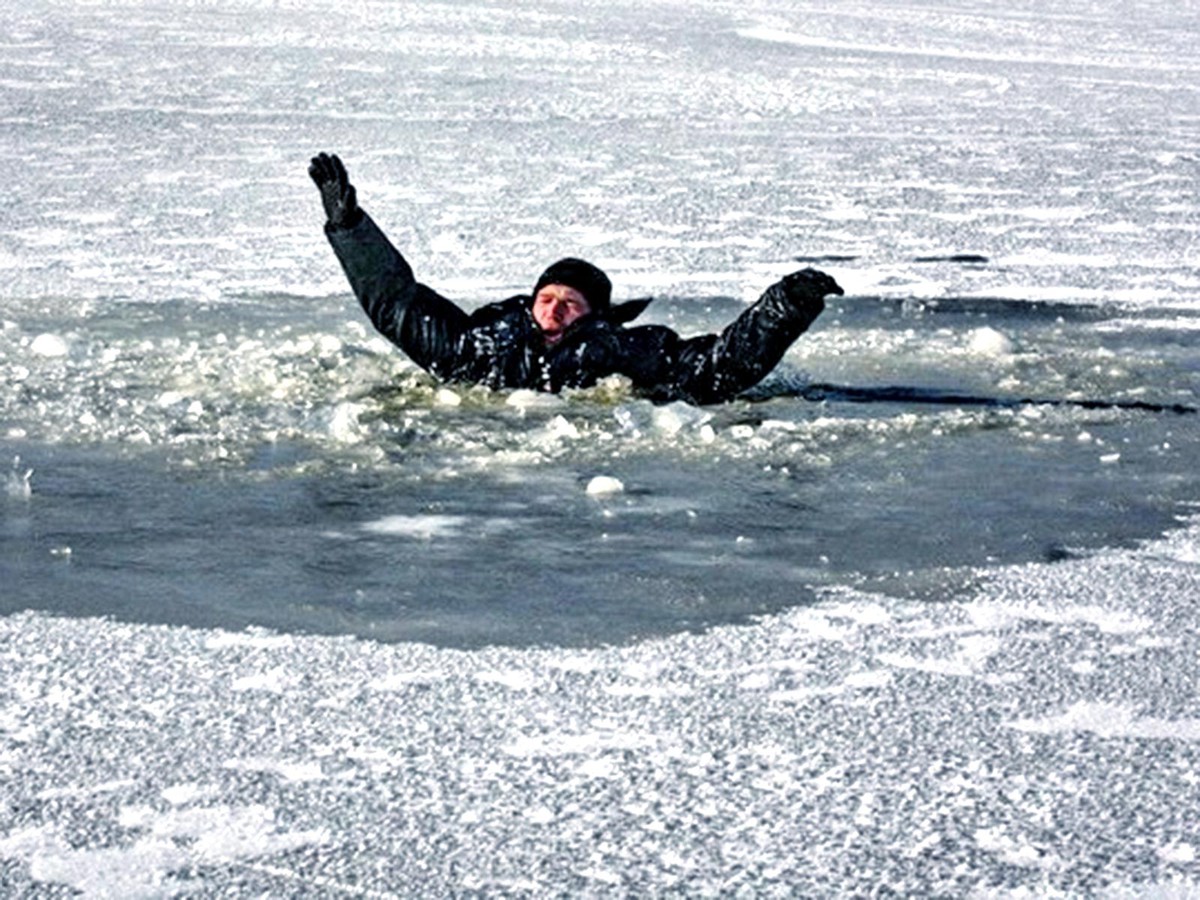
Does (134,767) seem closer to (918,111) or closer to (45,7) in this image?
(918,111)

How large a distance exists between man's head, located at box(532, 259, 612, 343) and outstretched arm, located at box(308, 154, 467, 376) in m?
0.23

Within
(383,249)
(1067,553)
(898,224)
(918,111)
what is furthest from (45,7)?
(1067,553)

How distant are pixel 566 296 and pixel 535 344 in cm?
19

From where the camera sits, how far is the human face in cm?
723

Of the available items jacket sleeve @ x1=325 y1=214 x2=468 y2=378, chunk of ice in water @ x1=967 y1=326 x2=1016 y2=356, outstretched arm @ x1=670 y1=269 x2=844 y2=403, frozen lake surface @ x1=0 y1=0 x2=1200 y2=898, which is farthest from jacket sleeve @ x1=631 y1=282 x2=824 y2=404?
chunk of ice in water @ x1=967 y1=326 x2=1016 y2=356

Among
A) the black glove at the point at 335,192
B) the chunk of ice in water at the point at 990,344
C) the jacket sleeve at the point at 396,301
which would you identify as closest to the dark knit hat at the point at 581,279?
the jacket sleeve at the point at 396,301

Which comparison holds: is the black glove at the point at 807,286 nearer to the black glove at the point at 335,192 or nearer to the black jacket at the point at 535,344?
the black jacket at the point at 535,344

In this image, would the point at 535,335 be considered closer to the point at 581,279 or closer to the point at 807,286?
the point at 581,279

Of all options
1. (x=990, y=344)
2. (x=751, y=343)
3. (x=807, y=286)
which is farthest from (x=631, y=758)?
(x=990, y=344)

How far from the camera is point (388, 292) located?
7.27m

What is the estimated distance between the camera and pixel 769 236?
11227mm

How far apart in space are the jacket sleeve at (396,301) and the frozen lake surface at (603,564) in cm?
16

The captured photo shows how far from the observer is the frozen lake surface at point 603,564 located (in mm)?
3645

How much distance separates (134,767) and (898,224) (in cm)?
830
